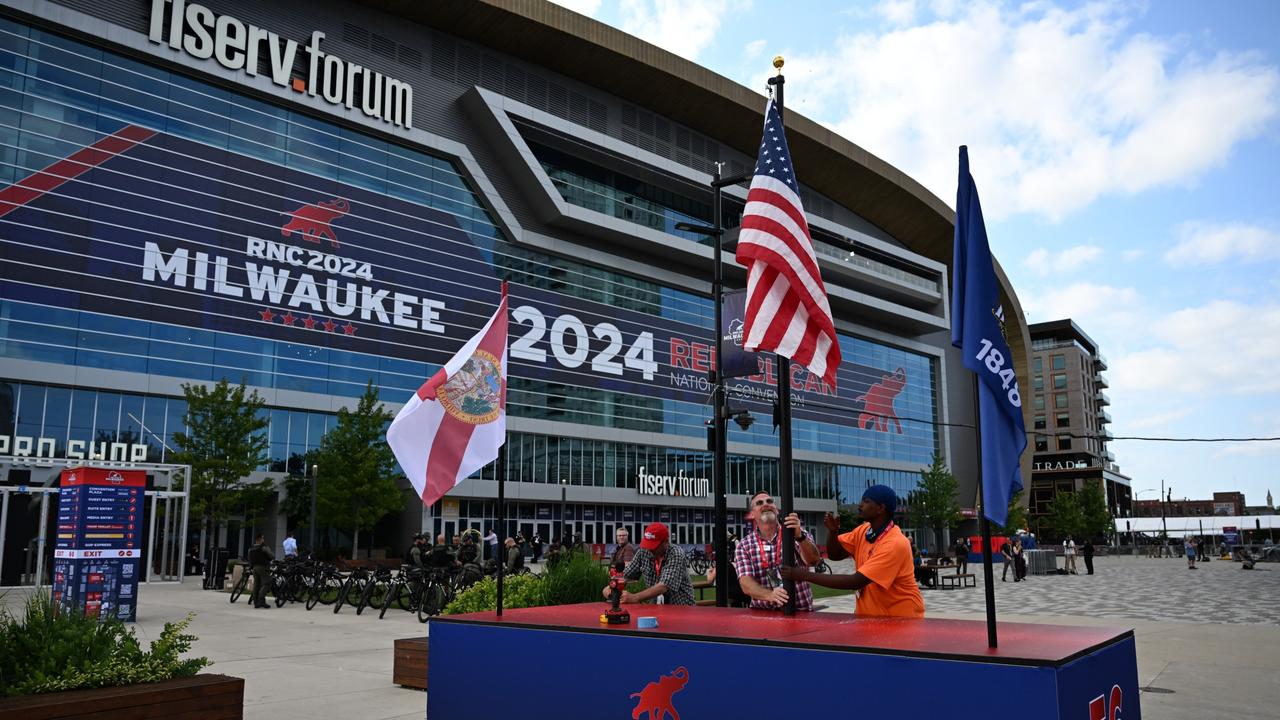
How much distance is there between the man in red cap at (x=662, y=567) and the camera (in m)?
8.98

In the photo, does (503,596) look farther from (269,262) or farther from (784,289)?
(269,262)

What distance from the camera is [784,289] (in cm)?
713

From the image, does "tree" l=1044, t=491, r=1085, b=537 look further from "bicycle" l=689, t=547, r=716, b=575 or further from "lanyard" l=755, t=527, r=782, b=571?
"lanyard" l=755, t=527, r=782, b=571

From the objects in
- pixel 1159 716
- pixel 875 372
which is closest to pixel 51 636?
pixel 1159 716

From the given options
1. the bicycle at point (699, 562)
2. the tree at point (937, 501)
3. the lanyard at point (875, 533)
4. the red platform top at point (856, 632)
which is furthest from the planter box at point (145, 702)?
the tree at point (937, 501)

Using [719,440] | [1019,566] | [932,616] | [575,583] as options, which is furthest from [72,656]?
[1019,566]

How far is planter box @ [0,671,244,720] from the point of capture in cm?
525

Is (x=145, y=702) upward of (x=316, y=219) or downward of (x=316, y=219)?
downward

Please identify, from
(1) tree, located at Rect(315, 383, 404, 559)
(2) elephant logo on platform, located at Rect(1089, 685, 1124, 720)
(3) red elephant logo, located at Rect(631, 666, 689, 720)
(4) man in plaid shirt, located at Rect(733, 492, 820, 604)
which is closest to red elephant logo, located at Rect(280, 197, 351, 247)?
(1) tree, located at Rect(315, 383, 404, 559)

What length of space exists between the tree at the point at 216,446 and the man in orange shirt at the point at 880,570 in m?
35.7

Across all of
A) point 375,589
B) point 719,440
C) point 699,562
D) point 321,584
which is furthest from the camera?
point 699,562

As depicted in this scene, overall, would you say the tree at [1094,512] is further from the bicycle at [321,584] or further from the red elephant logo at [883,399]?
the bicycle at [321,584]

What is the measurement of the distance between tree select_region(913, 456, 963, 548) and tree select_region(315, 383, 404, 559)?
140 ft

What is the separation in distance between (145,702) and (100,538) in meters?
15.2
